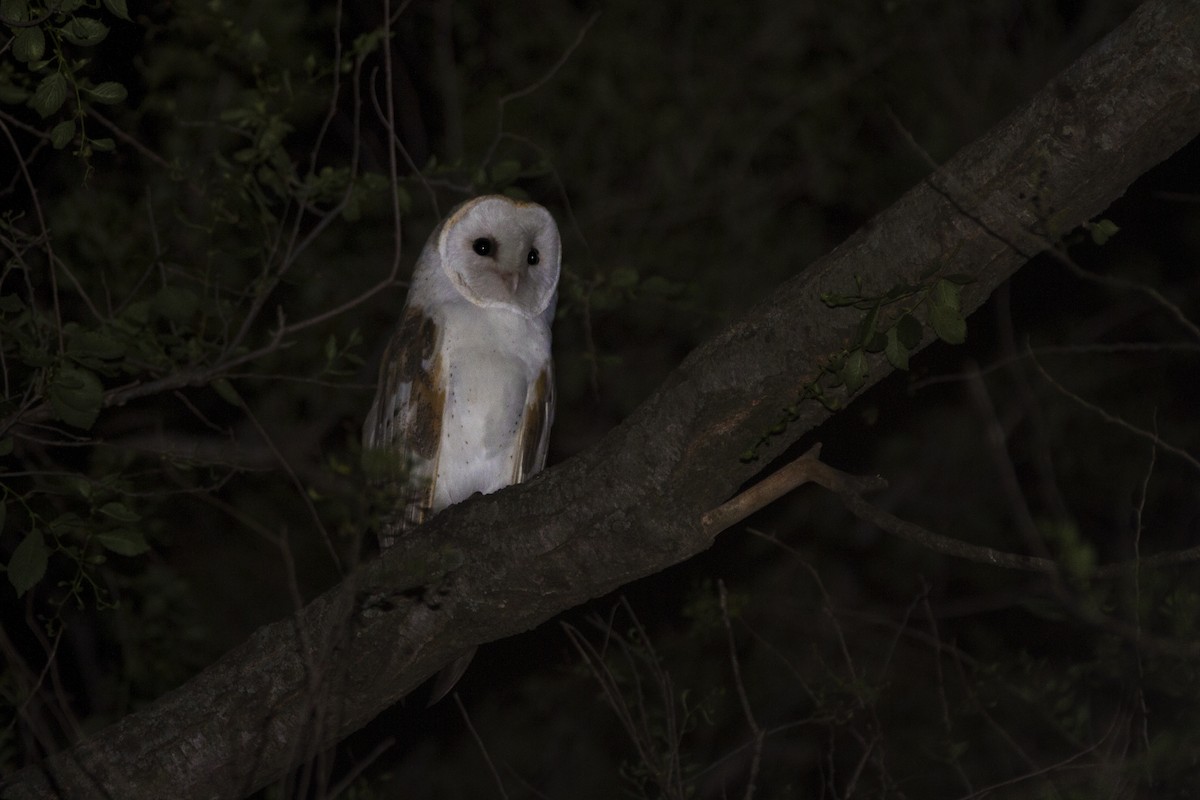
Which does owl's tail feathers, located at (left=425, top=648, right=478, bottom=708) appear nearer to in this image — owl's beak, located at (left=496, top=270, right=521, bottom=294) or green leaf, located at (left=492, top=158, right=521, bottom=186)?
owl's beak, located at (left=496, top=270, right=521, bottom=294)

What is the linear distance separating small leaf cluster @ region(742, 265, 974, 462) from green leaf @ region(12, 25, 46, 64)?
1.34m

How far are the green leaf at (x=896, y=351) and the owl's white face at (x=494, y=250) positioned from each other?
64.8 inches

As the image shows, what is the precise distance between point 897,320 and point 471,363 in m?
1.60

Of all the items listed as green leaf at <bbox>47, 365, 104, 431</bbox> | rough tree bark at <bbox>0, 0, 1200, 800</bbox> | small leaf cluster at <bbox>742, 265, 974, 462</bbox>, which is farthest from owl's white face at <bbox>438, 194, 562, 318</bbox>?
small leaf cluster at <bbox>742, 265, 974, 462</bbox>

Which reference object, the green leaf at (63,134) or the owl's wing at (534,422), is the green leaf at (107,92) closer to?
the green leaf at (63,134)

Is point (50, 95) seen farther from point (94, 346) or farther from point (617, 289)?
point (617, 289)

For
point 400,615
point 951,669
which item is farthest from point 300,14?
point 951,669

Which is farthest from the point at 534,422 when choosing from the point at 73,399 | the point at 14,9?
the point at 14,9

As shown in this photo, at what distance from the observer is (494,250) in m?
3.26

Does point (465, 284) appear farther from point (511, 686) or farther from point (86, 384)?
point (511, 686)

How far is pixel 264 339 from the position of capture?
4191 mm

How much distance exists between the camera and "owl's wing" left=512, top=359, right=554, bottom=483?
10.7 feet

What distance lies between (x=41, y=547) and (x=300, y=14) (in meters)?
2.46

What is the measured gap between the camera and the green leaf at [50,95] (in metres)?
1.89
